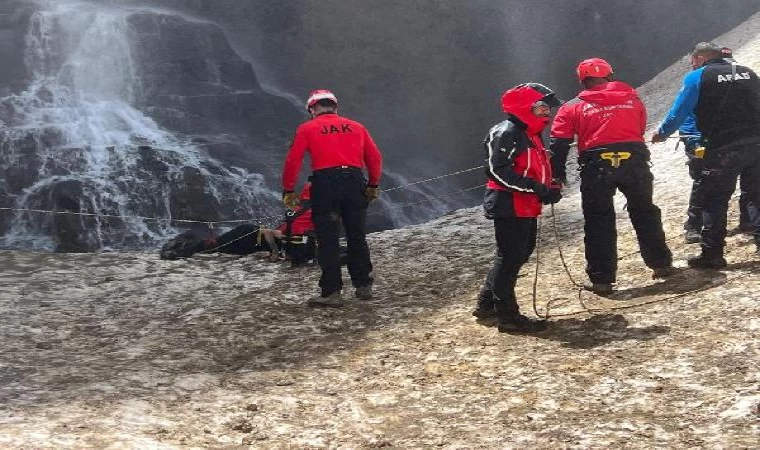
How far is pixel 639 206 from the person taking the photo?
19.5 feet

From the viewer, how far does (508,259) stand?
525cm

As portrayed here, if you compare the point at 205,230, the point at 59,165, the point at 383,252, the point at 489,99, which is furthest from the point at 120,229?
the point at 489,99

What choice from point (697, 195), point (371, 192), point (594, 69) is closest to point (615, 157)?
point (594, 69)

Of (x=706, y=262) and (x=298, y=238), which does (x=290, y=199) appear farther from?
(x=706, y=262)

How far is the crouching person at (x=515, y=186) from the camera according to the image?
5.13 m

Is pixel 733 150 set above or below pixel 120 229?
above

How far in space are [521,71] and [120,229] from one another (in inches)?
712

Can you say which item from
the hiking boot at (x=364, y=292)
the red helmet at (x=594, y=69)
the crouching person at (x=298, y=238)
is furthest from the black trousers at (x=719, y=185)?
the crouching person at (x=298, y=238)

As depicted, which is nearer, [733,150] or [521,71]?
[733,150]

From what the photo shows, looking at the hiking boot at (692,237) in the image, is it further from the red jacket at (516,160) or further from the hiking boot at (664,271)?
the red jacket at (516,160)

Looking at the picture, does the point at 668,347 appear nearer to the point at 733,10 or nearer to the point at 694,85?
the point at 694,85

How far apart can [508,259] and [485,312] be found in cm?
69

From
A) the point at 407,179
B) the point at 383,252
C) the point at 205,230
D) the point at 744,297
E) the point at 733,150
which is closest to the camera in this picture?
the point at 744,297

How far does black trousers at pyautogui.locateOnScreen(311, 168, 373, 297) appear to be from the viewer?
655 centimetres
